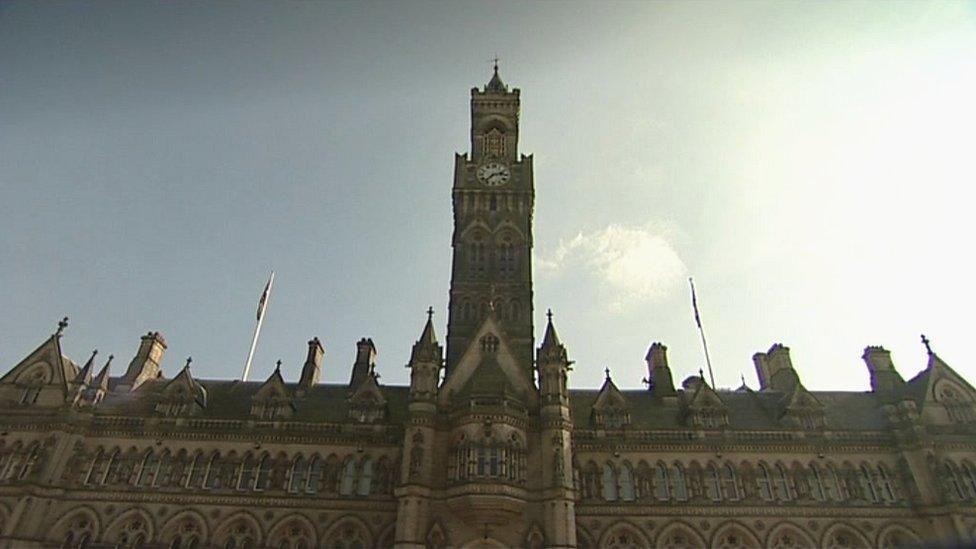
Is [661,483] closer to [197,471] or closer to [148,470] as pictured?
[197,471]

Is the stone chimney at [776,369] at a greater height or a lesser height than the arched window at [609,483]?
greater

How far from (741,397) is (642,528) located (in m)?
13.5

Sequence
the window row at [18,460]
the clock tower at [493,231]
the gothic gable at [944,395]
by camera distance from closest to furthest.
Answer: the window row at [18,460], the gothic gable at [944,395], the clock tower at [493,231]

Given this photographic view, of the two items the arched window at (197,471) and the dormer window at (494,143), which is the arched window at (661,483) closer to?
the arched window at (197,471)

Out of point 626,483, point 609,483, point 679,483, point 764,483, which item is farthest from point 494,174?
point 764,483

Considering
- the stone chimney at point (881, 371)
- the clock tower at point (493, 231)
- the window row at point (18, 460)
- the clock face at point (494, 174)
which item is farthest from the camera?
the clock face at point (494, 174)

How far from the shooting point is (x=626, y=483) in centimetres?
3203

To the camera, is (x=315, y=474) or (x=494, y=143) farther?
(x=494, y=143)

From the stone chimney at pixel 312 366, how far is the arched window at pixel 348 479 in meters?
8.58

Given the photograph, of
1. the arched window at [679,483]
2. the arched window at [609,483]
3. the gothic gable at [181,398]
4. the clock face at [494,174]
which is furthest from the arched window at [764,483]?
the gothic gable at [181,398]

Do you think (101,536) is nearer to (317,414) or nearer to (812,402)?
(317,414)

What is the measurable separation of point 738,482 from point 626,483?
642 cm

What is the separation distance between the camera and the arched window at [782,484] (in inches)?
1233

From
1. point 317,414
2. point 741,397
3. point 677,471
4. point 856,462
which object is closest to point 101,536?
point 317,414
